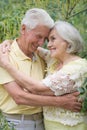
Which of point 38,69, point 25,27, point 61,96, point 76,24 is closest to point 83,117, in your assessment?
point 61,96

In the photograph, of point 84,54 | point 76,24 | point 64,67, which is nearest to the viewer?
point 64,67

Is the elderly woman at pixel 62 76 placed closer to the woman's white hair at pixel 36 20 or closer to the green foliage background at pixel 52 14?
the woman's white hair at pixel 36 20

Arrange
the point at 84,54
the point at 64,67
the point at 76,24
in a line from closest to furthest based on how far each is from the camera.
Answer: the point at 64,67 < the point at 84,54 < the point at 76,24

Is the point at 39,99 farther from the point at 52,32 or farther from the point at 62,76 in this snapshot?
the point at 52,32

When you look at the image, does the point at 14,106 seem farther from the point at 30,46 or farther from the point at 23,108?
the point at 30,46

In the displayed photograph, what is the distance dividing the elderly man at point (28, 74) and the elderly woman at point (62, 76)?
0.05 m

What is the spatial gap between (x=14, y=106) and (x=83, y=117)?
1.52 ft

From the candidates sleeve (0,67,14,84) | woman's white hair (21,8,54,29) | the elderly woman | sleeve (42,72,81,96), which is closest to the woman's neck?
the elderly woman

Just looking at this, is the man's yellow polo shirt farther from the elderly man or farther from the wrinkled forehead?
the wrinkled forehead

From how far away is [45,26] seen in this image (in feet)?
12.0

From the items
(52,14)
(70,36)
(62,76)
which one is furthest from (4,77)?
(52,14)

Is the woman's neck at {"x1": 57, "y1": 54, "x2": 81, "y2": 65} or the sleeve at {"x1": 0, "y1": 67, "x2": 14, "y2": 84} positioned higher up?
the woman's neck at {"x1": 57, "y1": 54, "x2": 81, "y2": 65}

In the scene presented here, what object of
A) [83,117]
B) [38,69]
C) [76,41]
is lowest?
[83,117]

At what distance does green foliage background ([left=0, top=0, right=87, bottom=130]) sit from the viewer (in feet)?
14.1
